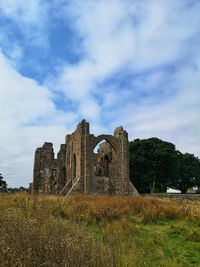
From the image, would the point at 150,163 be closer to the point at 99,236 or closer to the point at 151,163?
the point at 151,163

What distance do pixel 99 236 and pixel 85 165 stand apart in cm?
2363

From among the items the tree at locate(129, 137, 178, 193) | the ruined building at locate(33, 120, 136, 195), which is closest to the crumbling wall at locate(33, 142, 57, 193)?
the ruined building at locate(33, 120, 136, 195)

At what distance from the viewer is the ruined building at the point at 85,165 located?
1287 inches

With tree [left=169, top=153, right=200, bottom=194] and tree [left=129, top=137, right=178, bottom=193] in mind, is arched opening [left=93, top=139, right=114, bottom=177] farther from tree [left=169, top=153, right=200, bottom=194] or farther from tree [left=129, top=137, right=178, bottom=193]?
tree [left=169, top=153, right=200, bottom=194]

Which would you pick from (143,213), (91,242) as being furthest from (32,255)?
(143,213)

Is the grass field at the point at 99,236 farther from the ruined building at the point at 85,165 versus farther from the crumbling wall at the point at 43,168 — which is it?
the crumbling wall at the point at 43,168

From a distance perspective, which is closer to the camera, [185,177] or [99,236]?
[99,236]

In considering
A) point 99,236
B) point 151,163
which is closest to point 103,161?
point 151,163

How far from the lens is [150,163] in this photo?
53.8m

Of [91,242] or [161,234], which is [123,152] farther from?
[91,242]

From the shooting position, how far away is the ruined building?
32.7 m

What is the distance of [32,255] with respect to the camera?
17.9 ft

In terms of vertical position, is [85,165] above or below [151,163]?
below

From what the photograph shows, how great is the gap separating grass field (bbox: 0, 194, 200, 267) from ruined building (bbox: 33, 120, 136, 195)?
1796cm
